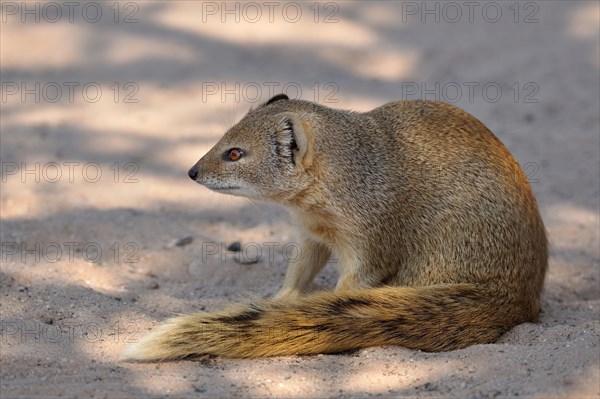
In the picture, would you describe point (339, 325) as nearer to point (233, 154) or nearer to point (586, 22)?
point (233, 154)

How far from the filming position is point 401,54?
863 cm

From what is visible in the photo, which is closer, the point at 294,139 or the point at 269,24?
the point at 294,139

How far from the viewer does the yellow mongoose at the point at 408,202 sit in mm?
4625

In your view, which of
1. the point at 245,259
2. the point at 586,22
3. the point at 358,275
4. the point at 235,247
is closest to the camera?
the point at 358,275

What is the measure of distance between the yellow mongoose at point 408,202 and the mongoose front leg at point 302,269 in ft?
0.64

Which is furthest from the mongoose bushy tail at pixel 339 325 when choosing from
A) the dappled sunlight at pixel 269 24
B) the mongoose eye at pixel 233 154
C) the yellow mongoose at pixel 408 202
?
the dappled sunlight at pixel 269 24

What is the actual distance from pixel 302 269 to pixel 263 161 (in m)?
0.75

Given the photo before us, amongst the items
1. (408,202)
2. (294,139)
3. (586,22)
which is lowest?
(408,202)

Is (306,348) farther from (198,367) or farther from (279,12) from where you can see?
(279,12)

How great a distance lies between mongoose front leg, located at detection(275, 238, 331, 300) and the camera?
202 inches

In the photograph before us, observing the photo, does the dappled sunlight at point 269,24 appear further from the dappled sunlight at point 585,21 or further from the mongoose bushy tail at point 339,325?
the mongoose bushy tail at point 339,325

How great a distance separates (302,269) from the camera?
5.16m

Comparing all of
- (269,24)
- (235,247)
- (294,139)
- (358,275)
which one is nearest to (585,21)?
(269,24)

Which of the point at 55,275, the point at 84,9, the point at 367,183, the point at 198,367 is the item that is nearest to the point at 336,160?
the point at 367,183
